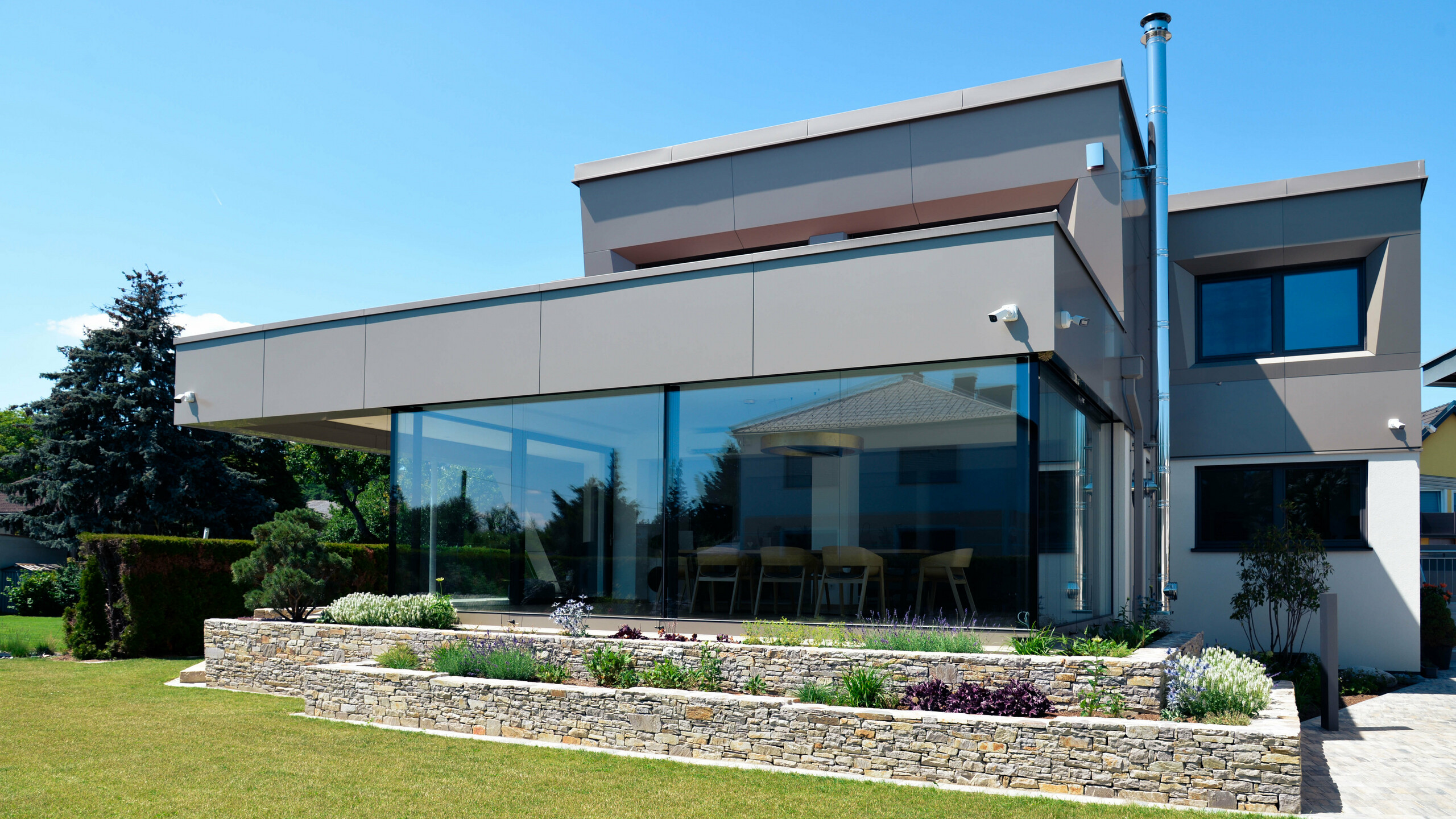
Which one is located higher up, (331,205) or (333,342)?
(331,205)

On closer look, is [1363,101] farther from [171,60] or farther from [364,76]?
[171,60]

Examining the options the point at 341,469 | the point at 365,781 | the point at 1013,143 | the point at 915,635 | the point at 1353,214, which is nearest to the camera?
the point at 365,781

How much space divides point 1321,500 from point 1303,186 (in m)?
4.67

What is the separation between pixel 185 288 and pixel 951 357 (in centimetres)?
2926

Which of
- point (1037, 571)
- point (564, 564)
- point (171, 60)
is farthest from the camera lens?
point (171, 60)

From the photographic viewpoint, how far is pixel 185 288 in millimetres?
30375

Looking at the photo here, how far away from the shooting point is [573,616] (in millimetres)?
10703

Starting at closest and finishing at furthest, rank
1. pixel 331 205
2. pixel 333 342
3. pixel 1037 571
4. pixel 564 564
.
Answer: pixel 1037 571 → pixel 564 564 → pixel 333 342 → pixel 331 205

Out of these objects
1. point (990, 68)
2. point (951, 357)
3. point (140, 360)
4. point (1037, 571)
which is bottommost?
point (1037, 571)

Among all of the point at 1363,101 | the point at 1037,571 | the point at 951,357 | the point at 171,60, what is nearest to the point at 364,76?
the point at 171,60

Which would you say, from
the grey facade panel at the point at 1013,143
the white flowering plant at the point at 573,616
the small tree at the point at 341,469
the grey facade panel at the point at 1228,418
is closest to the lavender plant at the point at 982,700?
the white flowering plant at the point at 573,616

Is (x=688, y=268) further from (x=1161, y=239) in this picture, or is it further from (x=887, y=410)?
(x=1161, y=239)

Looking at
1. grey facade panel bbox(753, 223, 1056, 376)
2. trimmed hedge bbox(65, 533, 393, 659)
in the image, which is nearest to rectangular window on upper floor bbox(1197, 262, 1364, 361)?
grey facade panel bbox(753, 223, 1056, 376)

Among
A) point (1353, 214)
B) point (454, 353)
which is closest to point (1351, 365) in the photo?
point (1353, 214)
